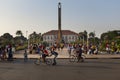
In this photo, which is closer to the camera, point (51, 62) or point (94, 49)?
point (51, 62)

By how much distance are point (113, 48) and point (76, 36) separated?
12811 cm

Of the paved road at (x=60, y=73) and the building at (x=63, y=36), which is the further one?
the building at (x=63, y=36)

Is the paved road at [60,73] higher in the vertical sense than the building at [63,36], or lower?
lower

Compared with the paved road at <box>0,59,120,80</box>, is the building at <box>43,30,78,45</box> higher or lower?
higher

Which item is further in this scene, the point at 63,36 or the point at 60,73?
the point at 63,36

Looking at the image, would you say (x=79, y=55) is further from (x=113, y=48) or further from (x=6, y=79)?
(x=113, y=48)

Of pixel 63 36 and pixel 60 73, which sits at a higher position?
pixel 63 36

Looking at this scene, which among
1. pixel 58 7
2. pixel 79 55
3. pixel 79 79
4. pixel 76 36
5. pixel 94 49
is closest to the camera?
pixel 79 79

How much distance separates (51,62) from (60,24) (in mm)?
86756

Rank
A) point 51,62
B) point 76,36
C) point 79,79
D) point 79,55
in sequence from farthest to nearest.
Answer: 1. point 76,36
2. point 79,55
3. point 51,62
4. point 79,79

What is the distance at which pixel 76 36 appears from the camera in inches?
6806

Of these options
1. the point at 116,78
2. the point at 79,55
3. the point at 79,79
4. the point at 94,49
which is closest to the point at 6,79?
the point at 79,79

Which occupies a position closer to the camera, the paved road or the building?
the paved road

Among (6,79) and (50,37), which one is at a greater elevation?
(50,37)
